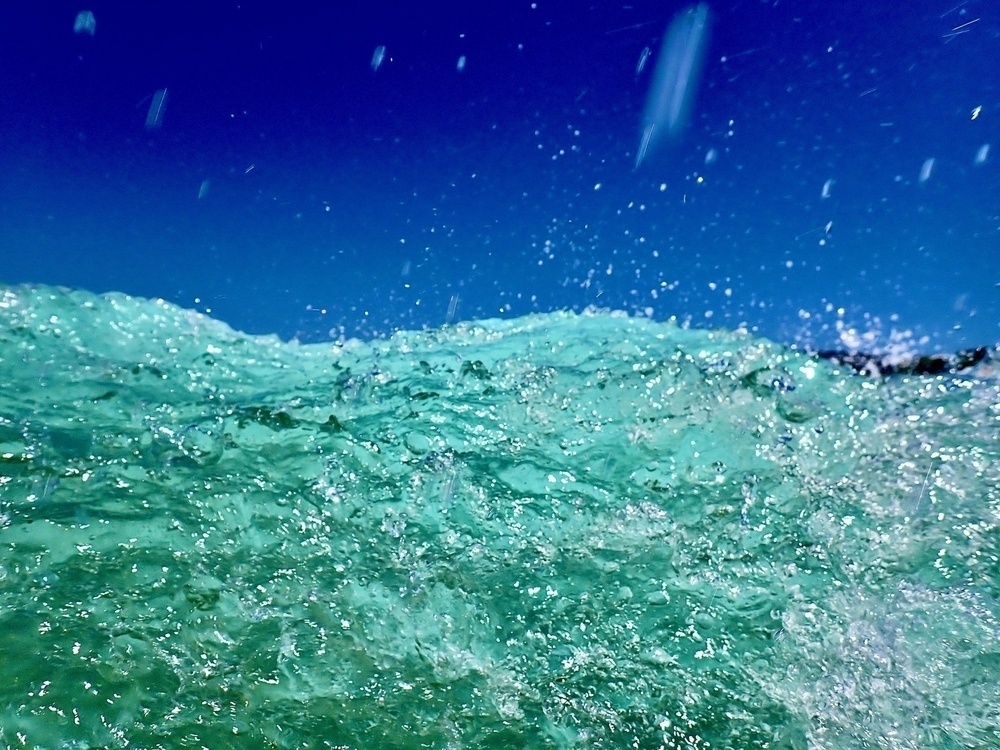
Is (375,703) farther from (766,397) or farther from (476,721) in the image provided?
(766,397)

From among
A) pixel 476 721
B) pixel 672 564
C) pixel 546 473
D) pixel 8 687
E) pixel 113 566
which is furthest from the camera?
pixel 546 473

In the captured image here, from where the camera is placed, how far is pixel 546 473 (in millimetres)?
6004

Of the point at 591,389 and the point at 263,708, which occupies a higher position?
the point at 591,389

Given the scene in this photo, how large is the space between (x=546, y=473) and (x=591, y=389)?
997 mm

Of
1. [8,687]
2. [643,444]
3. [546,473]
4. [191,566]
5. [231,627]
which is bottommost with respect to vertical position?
[8,687]

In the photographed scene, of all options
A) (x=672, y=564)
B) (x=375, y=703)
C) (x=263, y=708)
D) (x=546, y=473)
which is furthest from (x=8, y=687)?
(x=672, y=564)

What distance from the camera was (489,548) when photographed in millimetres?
5438

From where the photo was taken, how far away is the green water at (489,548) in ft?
14.8

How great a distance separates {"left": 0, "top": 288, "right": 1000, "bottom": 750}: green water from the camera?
4500mm

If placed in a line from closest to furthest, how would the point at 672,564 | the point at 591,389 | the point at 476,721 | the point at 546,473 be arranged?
the point at 476,721 < the point at 672,564 < the point at 546,473 < the point at 591,389

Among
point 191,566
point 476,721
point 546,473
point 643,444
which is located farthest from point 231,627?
point 643,444

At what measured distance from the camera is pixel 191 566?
16.3ft

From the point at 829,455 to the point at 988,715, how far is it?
2009 millimetres

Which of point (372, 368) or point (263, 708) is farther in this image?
point (372, 368)
